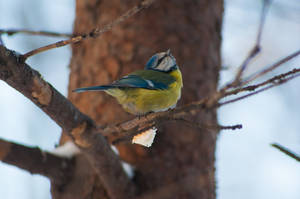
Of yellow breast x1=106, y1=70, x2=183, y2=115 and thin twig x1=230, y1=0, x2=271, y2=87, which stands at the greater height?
yellow breast x1=106, y1=70, x2=183, y2=115

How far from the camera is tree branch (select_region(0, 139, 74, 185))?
206 centimetres

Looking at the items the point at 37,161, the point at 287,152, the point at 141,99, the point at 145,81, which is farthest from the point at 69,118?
the point at 287,152

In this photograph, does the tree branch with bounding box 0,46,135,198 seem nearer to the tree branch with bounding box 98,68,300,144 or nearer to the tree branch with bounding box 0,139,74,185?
the tree branch with bounding box 98,68,300,144

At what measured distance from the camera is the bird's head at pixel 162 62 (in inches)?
117

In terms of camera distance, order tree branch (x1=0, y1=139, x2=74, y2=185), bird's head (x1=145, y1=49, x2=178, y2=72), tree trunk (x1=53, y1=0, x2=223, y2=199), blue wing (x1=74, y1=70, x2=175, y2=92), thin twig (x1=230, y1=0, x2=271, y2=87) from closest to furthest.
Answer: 1. thin twig (x1=230, y1=0, x2=271, y2=87)
2. tree branch (x1=0, y1=139, x2=74, y2=185)
3. blue wing (x1=74, y1=70, x2=175, y2=92)
4. tree trunk (x1=53, y1=0, x2=223, y2=199)
5. bird's head (x1=145, y1=49, x2=178, y2=72)

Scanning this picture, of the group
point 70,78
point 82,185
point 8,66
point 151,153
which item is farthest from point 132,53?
point 8,66

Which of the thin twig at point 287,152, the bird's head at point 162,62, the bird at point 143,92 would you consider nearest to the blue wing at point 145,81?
the bird at point 143,92

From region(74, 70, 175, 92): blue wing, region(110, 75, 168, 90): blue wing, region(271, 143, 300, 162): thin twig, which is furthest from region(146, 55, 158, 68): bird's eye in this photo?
region(271, 143, 300, 162): thin twig

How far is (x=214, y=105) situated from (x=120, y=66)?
6.58 ft

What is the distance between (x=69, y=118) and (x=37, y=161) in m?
0.58

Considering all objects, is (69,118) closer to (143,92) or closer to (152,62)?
(143,92)

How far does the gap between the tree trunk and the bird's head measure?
0.06 meters

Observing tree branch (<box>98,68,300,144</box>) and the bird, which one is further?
the bird

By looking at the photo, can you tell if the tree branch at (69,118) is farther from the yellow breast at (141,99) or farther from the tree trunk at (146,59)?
the yellow breast at (141,99)
